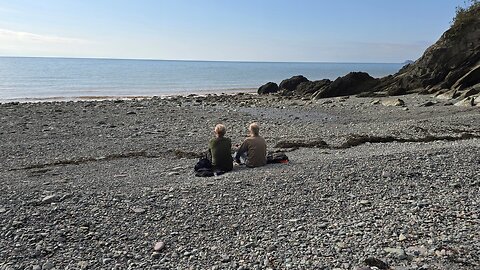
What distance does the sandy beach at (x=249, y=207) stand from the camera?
5988 millimetres

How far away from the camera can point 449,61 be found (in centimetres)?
3181

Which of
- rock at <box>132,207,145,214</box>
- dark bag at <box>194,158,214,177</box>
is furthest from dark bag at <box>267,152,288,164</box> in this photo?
rock at <box>132,207,145,214</box>

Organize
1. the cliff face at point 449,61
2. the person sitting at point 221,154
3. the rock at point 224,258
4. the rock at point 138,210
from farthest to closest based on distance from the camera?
the cliff face at point 449,61, the person sitting at point 221,154, the rock at point 138,210, the rock at point 224,258

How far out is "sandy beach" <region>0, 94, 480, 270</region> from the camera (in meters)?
5.99

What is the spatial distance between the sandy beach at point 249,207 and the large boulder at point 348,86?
66.6 ft

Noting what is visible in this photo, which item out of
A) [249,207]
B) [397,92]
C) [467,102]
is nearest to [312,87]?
[397,92]

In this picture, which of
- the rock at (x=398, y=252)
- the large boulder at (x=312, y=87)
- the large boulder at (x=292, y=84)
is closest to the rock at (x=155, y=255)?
the rock at (x=398, y=252)

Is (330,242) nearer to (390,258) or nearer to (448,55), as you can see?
(390,258)

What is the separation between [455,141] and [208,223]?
389 inches

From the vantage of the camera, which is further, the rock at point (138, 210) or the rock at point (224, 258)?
the rock at point (138, 210)

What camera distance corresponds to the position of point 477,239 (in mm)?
6125

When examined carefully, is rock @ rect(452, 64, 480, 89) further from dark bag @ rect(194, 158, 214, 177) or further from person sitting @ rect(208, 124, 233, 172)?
dark bag @ rect(194, 158, 214, 177)

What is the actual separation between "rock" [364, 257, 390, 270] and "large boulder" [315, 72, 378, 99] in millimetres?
30486

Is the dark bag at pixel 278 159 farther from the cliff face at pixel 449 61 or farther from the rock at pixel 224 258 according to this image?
the cliff face at pixel 449 61
